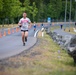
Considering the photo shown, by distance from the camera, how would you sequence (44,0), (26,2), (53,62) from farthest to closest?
(44,0)
(26,2)
(53,62)

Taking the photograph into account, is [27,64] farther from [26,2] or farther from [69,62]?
[26,2]

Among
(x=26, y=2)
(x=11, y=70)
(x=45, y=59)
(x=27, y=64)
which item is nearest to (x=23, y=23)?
(x=45, y=59)

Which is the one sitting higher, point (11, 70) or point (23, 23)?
point (23, 23)

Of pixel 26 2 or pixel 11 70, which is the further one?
pixel 26 2

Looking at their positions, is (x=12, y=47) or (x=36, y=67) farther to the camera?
(x=12, y=47)

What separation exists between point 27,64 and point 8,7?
59500 millimetres

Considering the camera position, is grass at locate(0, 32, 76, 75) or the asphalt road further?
the asphalt road

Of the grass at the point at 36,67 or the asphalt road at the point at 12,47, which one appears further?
the asphalt road at the point at 12,47

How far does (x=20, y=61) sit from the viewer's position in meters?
12.1

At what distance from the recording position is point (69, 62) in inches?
502

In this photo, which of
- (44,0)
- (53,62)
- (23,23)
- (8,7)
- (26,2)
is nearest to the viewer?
(53,62)

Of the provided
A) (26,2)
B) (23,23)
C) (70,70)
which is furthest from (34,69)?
(26,2)

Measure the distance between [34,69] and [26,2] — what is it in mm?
97071

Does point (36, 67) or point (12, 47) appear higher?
point (36, 67)
